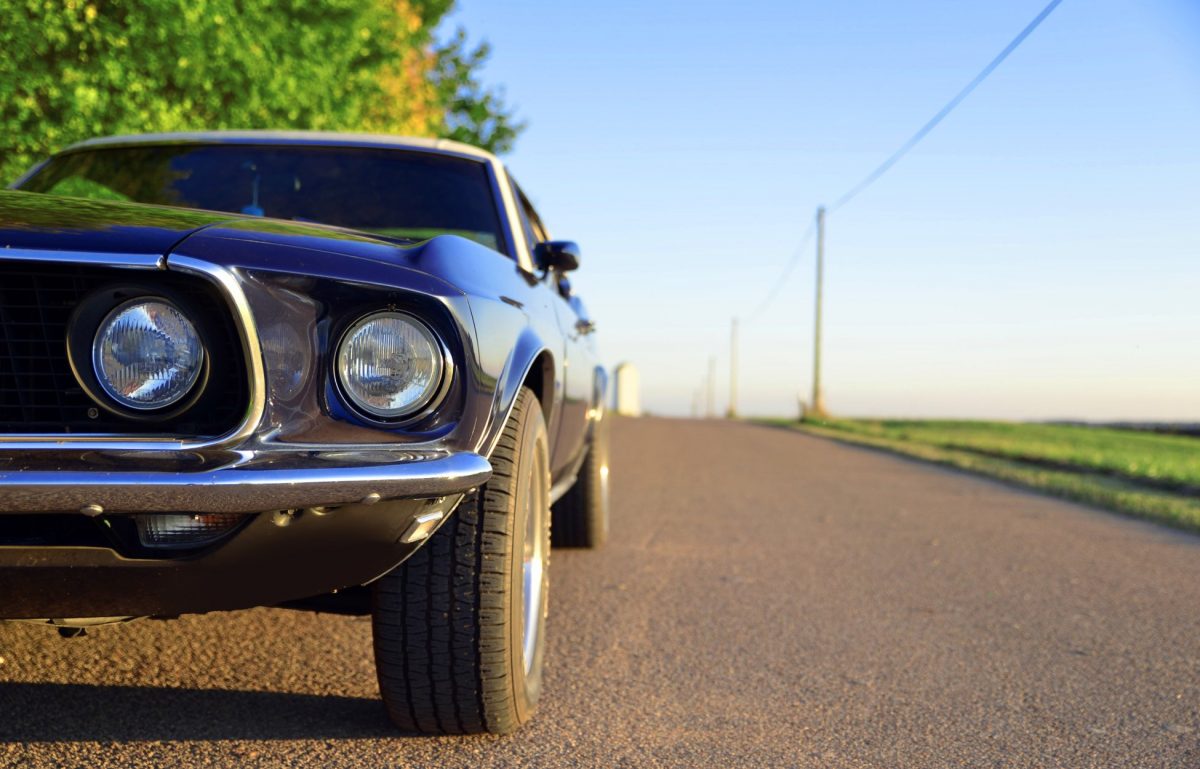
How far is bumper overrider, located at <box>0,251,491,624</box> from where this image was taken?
1.70 metres

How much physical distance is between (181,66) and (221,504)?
22.8 ft

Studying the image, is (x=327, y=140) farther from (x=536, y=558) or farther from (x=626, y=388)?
(x=626, y=388)

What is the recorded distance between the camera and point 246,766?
2115 millimetres

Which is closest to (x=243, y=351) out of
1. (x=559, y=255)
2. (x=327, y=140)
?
(x=559, y=255)

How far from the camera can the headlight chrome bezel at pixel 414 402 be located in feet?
6.23

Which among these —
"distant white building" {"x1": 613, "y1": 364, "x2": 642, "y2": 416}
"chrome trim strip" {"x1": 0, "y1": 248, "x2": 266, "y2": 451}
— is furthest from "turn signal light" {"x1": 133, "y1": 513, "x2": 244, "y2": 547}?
"distant white building" {"x1": 613, "y1": 364, "x2": 642, "y2": 416}

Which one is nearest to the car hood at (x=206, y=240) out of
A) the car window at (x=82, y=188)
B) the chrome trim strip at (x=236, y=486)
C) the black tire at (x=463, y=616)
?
the chrome trim strip at (x=236, y=486)

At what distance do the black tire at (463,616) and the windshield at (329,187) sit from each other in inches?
57.2

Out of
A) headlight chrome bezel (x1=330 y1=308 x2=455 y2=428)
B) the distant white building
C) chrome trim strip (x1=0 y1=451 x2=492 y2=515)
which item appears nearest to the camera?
chrome trim strip (x1=0 y1=451 x2=492 y2=515)

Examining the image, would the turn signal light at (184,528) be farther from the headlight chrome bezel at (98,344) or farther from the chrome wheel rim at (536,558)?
the chrome wheel rim at (536,558)

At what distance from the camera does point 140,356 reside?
1.83 metres

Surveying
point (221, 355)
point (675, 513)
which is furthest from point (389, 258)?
point (675, 513)

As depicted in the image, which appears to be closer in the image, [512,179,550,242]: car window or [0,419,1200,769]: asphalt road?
[0,419,1200,769]: asphalt road

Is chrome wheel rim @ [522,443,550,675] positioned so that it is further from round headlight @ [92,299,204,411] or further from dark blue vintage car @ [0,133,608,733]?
round headlight @ [92,299,204,411]
